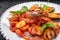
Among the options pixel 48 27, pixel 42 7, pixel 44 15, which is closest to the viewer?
pixel 48 27

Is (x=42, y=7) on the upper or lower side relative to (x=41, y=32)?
upper

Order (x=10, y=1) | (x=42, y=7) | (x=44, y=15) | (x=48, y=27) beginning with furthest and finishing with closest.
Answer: (x=10, y=1), (x=42, y=7), (x=44, y=15), (x=48, y=27)

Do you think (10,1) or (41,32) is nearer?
(41,32)

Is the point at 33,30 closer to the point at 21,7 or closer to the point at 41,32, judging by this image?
the point at 41,32

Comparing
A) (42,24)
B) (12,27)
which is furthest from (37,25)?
(12,27)

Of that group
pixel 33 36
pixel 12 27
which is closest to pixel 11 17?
pixel 12 27

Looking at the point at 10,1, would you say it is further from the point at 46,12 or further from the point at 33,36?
the point at 33,36
